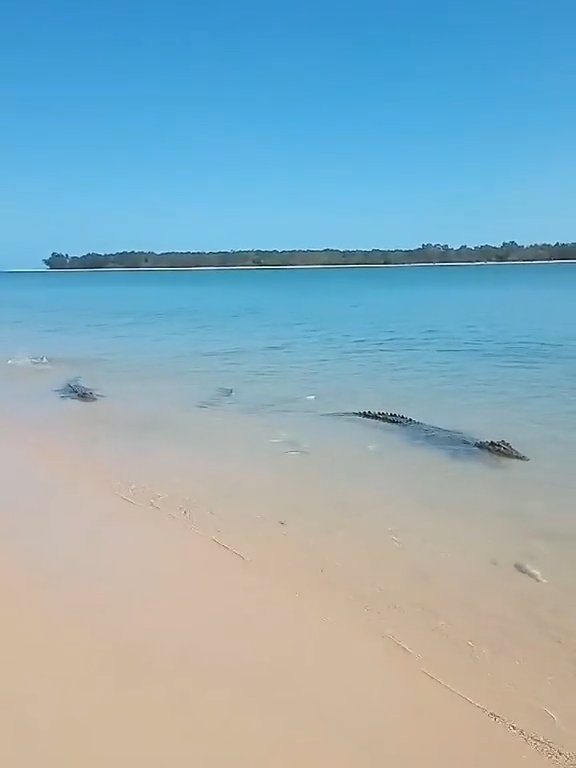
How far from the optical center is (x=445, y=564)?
16.9 feet

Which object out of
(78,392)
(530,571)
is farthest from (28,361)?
(530,571)

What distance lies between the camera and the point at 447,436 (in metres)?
9.28

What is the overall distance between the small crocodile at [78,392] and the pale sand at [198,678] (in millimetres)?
7604

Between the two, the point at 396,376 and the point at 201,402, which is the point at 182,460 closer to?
the point at 201,402

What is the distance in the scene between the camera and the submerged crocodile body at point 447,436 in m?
8.20

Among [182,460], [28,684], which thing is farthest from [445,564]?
[182,460]

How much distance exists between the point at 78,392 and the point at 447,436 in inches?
291

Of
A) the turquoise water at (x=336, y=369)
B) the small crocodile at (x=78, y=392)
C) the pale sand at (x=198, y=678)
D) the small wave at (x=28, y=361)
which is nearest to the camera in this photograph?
the pale sand at (x=198, y=678)

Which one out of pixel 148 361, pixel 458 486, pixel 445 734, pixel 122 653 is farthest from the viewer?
pixel 148 361

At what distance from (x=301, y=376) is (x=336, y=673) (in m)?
11.6

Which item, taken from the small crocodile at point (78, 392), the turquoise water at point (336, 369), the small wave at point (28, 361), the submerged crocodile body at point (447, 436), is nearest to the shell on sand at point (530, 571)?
the turquoise water at point (336, 369)

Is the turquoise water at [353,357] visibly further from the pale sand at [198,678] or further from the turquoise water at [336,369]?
the pale sand at [198,678]

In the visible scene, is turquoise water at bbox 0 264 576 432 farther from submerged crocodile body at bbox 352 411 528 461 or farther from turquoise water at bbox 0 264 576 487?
submerged crocodile body at bbox 352 411 528 461

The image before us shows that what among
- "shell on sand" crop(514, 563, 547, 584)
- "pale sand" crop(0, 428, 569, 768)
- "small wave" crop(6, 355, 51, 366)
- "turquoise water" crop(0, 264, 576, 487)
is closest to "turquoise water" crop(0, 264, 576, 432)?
"turquoise water" crop(0, 264, 576, 487)
